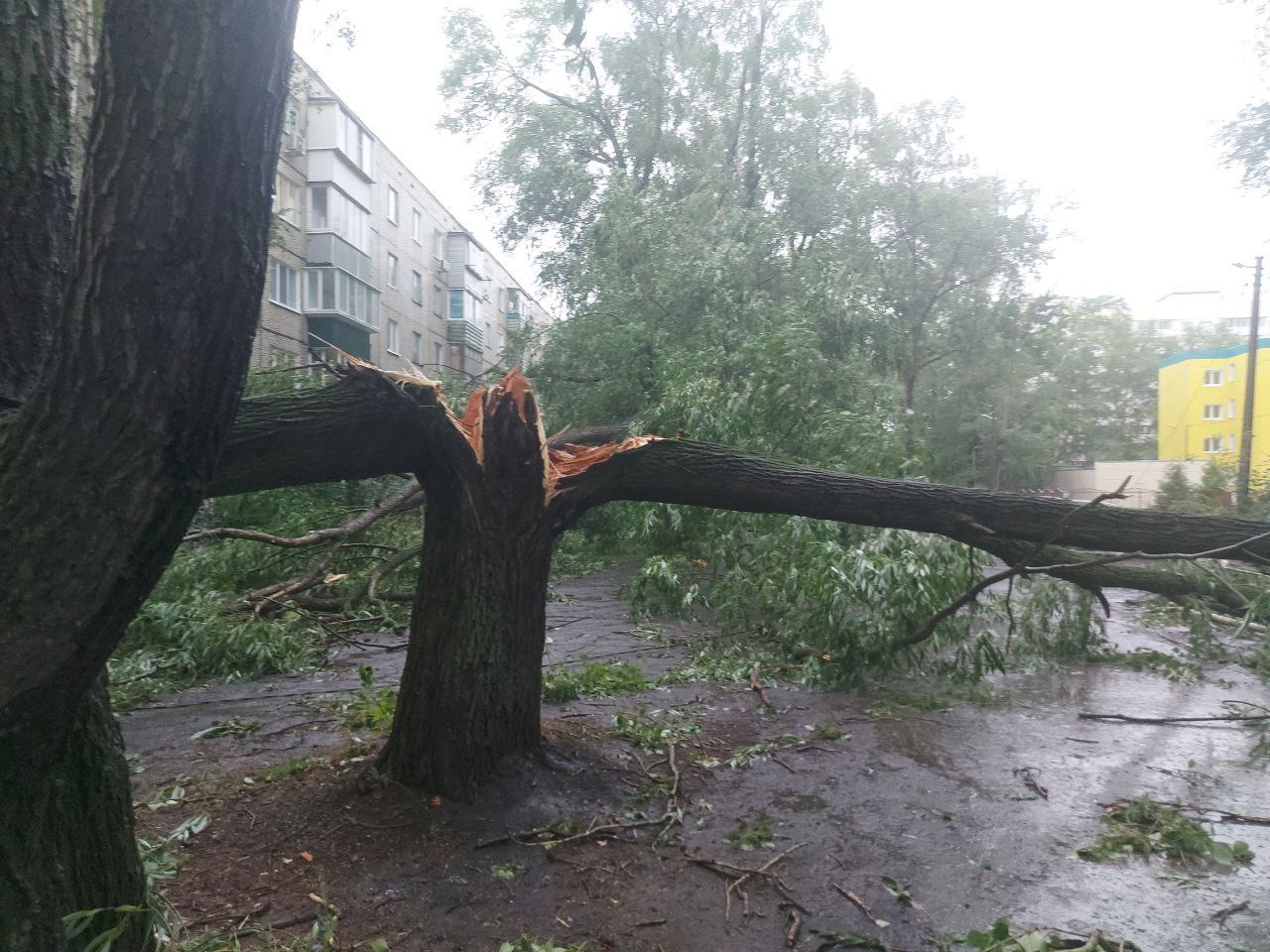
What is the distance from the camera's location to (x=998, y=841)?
432 centimetres

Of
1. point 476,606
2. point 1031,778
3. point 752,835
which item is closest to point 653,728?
point 752,835

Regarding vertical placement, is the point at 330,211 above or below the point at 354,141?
below

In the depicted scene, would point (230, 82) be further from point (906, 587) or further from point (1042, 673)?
point (1042, 673)

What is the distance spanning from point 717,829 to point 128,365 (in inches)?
130

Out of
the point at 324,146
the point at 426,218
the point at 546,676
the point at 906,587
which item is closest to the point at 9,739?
the point at 546,676

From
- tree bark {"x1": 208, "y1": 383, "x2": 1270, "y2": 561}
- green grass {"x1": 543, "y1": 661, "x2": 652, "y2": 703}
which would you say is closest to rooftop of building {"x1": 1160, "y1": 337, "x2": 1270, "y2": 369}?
green grass {"x1": 543, "y1": 661, "x2": 652, "y2": 703}

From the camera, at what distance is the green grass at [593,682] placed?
21.0 ft

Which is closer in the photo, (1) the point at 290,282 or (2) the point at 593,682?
(2) the point at 593,682

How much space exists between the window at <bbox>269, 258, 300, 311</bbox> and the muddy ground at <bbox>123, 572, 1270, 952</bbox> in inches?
694

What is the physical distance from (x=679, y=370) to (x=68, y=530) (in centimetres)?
894

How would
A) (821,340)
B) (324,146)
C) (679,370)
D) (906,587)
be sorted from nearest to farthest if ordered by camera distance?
1. (906,587)
2. (679,370)
3. (821,340)
4. (324,146)

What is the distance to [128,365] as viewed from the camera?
2021 millimetres

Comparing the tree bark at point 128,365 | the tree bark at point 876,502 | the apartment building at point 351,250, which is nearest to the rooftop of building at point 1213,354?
the apartment building at point 351,250

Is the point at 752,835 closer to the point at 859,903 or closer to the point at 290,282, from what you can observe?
the point at 859,903
